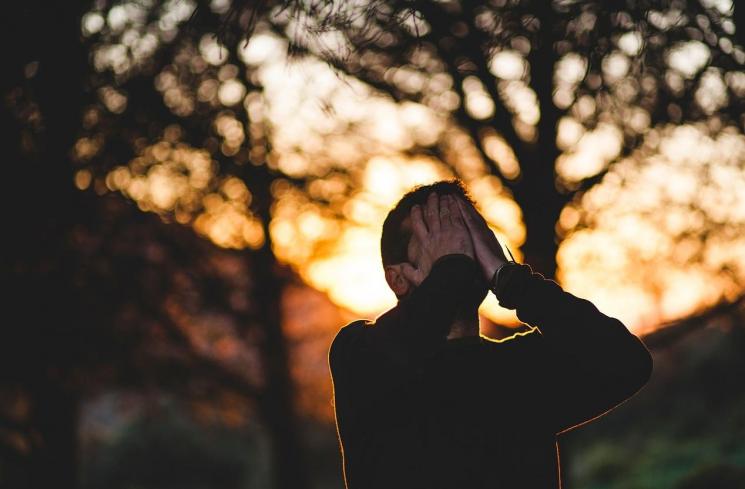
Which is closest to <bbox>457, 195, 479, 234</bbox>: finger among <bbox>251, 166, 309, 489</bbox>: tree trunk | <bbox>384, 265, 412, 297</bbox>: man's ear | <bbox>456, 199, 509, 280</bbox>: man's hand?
<bbox>456, 199, 509, 280</bbox>: man's hand

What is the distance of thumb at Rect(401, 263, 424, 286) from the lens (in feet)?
6.37

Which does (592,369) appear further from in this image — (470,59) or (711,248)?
(711,248)

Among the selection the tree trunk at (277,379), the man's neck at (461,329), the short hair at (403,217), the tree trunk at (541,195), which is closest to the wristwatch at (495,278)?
the man's neck at (461,329)

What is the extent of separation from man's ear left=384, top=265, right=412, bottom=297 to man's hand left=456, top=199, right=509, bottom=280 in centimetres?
22

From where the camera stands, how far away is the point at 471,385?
1859 mm

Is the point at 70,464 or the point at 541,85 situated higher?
the point at 541,85

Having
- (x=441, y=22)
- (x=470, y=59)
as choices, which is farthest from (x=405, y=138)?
(x=441, y=22)

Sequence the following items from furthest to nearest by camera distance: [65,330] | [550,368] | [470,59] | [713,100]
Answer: [65,330]
[713,100]
[470,59]
[550,368]

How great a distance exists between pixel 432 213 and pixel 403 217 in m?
0.13

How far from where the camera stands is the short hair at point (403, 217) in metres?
2.01

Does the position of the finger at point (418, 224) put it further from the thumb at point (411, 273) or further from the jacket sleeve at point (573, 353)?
the jacket sleeve at point (573, 353)

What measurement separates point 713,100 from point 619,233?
8.56 ft

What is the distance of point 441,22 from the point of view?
306 cm

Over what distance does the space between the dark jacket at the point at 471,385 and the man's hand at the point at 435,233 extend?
→ 56 mm
